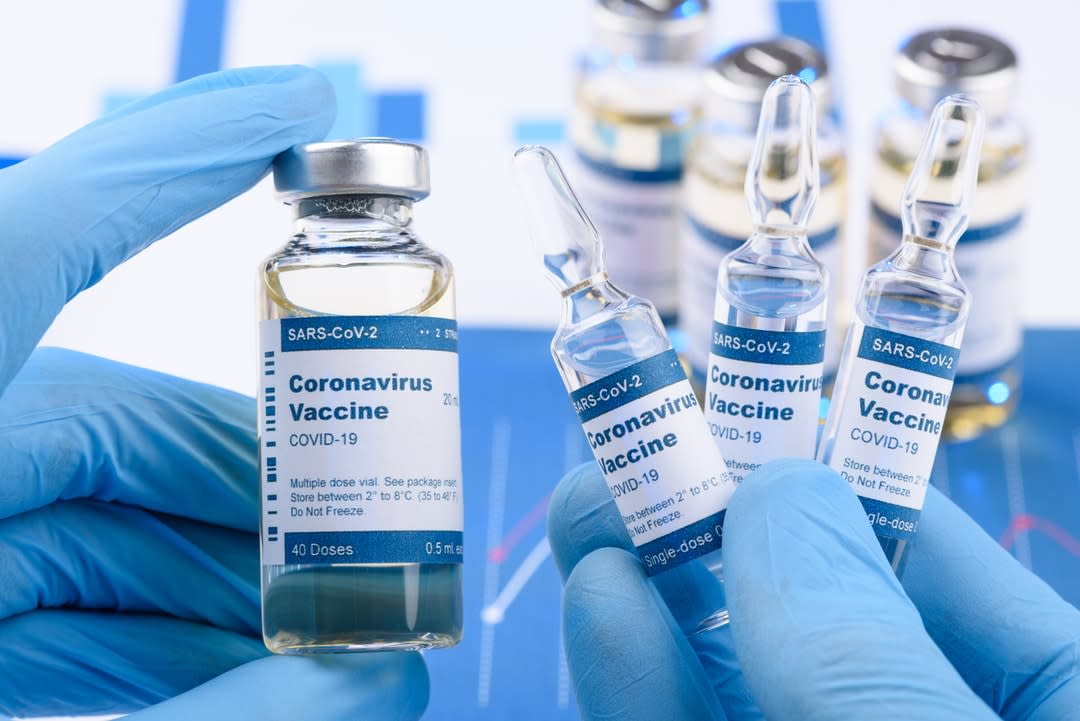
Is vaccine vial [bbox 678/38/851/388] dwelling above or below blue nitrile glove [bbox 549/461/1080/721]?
above

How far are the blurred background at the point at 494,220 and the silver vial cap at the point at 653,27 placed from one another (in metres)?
0.07

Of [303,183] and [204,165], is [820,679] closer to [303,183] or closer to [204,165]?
[303,183]

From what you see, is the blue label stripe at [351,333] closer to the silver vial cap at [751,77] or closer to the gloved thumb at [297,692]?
the gloved thumb at [297,692]

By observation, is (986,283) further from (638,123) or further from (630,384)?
(630,384)

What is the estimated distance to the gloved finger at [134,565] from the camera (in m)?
1.39

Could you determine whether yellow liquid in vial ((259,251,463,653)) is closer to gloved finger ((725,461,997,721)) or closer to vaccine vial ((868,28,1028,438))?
gloved finger ((725,461,997,721))

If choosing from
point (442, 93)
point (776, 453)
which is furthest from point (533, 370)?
point (776, 453)

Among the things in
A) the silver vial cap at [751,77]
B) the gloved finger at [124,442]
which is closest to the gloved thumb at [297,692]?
the gloved finger at [124,442]

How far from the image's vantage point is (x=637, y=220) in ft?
6.81

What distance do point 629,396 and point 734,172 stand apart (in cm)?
81

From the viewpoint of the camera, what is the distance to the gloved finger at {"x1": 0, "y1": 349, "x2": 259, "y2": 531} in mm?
1344

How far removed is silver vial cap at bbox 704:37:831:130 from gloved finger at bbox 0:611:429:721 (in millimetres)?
921

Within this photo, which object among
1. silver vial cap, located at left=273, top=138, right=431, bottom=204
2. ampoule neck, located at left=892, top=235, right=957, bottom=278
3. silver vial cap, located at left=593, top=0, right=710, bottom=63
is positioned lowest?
ampoule neck, located at left=892, top=235, right=957, bottom=278

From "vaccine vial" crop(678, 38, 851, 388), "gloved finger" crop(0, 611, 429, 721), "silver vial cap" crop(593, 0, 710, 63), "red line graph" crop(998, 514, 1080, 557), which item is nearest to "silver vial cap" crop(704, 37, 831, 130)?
"vaccine vial" crop(678, 38, 851, 388)
